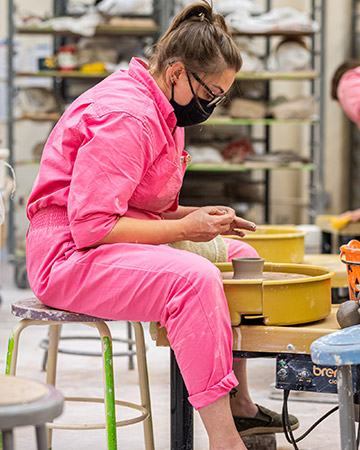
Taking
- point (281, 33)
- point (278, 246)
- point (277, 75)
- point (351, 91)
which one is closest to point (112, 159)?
point (278, 246)

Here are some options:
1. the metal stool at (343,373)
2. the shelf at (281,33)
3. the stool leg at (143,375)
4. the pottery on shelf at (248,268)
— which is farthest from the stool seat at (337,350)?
the shelf at (281,33)

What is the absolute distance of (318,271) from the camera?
2047mm

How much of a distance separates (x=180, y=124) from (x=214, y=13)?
1.04 feet

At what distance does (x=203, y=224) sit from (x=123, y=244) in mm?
194

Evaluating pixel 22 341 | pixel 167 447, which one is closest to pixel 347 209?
pixel 22 341

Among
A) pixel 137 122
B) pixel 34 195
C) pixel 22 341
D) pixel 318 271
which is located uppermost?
pixel 137 122

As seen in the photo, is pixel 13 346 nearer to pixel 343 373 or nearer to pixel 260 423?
pixel 260 423

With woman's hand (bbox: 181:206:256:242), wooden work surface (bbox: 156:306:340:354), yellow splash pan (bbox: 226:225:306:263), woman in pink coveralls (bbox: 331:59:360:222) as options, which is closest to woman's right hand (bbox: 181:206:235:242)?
woman's hand (bbox: 181:206:256:242)

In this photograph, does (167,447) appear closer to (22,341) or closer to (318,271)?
(318,271)

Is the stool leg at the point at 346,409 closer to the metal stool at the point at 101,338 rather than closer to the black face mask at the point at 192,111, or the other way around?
the metal stool at the point at 101,338

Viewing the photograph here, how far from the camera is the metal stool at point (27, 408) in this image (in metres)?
1.07

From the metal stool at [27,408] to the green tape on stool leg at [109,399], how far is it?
0.67 metres

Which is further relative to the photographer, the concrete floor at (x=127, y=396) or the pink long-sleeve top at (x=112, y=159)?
the concrete floor at (x=127, y=396)

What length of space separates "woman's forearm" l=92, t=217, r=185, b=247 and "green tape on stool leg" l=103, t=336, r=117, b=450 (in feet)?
0.81
